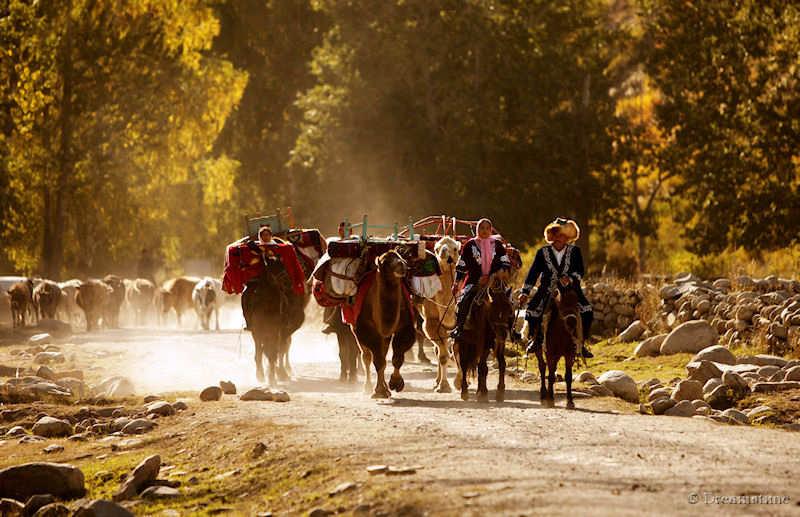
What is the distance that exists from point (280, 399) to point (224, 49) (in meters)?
52.4

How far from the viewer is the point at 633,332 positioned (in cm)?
2580

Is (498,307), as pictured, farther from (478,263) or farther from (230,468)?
(230,468)

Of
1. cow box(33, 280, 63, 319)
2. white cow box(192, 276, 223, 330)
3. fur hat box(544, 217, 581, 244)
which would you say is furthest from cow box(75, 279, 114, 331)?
fur hat box(544, 217, 581, 244)

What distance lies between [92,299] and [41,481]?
2642 cm

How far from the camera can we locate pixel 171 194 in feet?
179

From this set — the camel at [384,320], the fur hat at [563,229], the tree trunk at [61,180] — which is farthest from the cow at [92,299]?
the fur hat at [563,229]

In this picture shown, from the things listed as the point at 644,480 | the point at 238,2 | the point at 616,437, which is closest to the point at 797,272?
the point at 616,437

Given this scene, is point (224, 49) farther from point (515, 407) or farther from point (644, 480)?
point (644, 480)

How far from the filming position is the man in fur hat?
50.3 feet

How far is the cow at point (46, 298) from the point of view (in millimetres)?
38000

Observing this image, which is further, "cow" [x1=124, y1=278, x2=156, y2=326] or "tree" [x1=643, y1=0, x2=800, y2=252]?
"cow" [x1=124, y1=278, x2=156, y2=326]

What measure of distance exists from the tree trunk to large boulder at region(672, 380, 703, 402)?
99.5ft

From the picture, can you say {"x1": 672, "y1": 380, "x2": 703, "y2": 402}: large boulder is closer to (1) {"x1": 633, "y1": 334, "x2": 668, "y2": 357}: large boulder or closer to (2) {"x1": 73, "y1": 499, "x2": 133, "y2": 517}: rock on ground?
(1) {"x1": 633, "y1": 334, "x2": 668, "y2": 357}: large boulder

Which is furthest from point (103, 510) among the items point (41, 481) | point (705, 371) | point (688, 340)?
point (688, 340)
